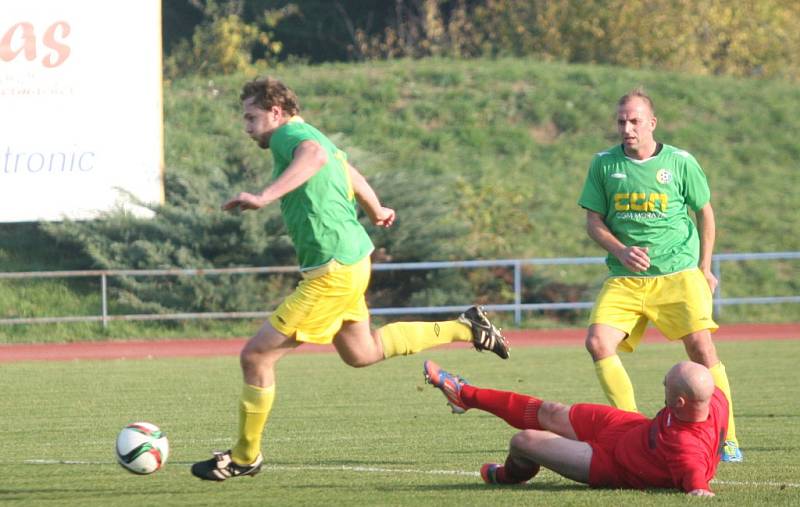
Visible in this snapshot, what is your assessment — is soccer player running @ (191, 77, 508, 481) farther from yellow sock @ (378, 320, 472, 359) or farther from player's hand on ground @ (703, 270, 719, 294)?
player's hand on ground @ (703, 270, 719, 294)

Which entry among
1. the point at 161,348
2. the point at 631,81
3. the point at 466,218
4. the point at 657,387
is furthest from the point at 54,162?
the point at 631,81

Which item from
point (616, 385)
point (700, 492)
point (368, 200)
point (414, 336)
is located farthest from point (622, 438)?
point (368, 200)

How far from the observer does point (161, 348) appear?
20.1 meters

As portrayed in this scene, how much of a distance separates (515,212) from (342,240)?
18648mm

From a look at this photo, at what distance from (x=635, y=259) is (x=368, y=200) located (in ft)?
5.41

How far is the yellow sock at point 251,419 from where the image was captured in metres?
7.24

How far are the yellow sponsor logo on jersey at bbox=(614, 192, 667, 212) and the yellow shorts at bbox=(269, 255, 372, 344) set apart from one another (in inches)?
72.8

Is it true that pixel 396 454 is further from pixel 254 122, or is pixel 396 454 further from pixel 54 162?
pixel 54 162

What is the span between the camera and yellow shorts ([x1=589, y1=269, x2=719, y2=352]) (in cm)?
839

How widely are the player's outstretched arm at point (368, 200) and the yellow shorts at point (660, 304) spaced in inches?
53.8


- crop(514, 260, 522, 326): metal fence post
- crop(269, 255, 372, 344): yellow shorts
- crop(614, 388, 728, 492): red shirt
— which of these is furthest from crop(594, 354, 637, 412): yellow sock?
crop(514, 260, 522, 326): metal fence post

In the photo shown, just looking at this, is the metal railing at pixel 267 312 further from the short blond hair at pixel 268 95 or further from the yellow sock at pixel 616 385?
the short blond hair at pixel 268 95

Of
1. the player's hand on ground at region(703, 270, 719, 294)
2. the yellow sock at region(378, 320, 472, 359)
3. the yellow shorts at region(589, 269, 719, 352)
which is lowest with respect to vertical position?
the yellow sock at region(378, 320, 472, 359)

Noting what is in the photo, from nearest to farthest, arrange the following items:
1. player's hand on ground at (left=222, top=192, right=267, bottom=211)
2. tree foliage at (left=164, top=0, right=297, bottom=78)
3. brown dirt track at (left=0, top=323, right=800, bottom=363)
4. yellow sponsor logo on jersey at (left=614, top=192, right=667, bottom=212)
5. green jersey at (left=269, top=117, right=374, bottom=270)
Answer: player's hand on ground at (left=222, top=192, right=267, bottom=211) < green jersey at (left=269, top=117, right=374, bottom=270) < yellow sponsor logo on jersey at (left=614, top=192, right=667, bottom=212) < brown dirt track at (left=0, top=323, right=800, bottom=363) < tree foliage at (left=164, top=0, right=297, bottom=78)
